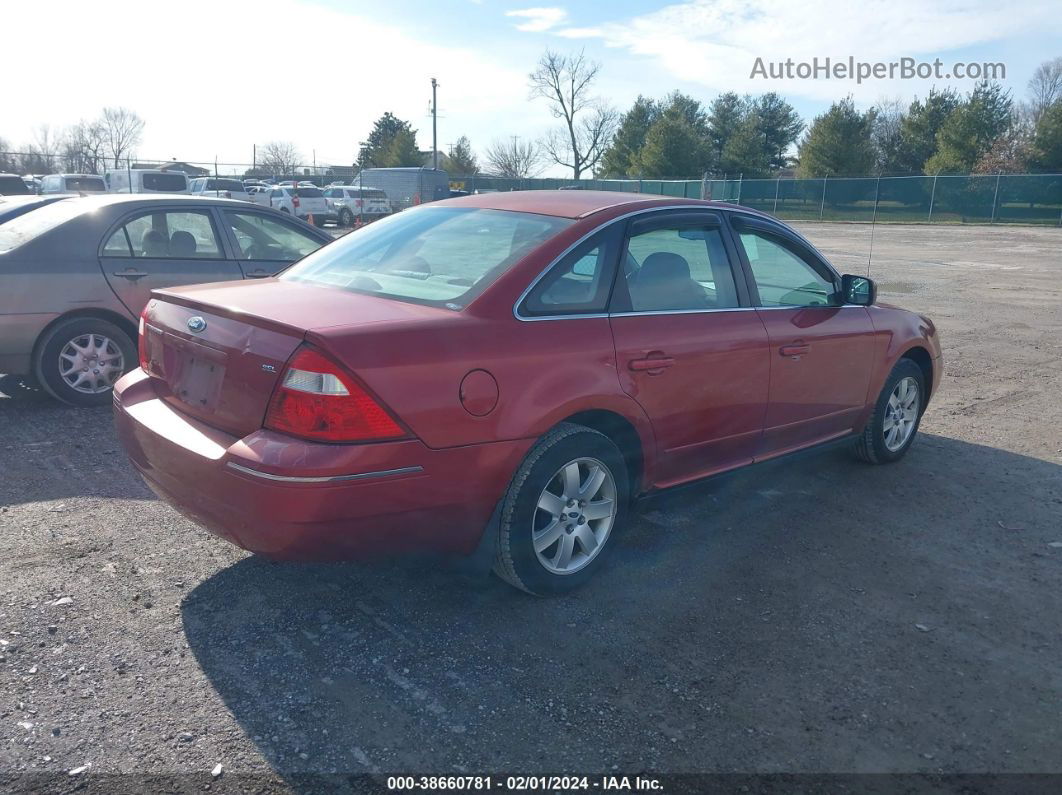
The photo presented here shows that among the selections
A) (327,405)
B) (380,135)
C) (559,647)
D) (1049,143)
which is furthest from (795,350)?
(380,135)

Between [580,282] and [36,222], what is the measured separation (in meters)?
4.91

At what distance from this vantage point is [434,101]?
57250 millimetres

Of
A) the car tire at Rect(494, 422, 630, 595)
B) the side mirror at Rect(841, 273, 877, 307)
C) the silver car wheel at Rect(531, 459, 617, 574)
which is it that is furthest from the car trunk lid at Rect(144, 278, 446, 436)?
the side mirror at Rect(841, 273, 877, 307)

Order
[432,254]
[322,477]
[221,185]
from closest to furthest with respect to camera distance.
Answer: [322,477] < [432,254] < [221,185]

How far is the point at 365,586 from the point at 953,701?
7.74ft

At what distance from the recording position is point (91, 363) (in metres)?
6.54

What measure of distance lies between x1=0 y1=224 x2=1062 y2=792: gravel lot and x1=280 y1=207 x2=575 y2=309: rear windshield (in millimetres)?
1304

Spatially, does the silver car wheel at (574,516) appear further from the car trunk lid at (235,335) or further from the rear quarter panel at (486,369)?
the car trunk lid at (235,335)

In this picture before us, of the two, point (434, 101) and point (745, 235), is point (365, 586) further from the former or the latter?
point (434, 101)

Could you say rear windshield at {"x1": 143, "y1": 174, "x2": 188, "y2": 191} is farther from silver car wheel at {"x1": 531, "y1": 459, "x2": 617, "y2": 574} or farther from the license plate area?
silver car wheel at {"x1": 531, "y1": 459, "x2": 617, "y2": 574}

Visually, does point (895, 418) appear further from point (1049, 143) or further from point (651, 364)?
point (1049, 143)

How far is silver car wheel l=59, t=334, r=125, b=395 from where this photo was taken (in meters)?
6.44

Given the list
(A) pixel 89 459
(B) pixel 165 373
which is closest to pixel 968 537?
(B) pixel 165 373

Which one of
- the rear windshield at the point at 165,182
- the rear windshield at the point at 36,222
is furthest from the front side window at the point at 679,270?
the rear windshield at the point at 165,182
